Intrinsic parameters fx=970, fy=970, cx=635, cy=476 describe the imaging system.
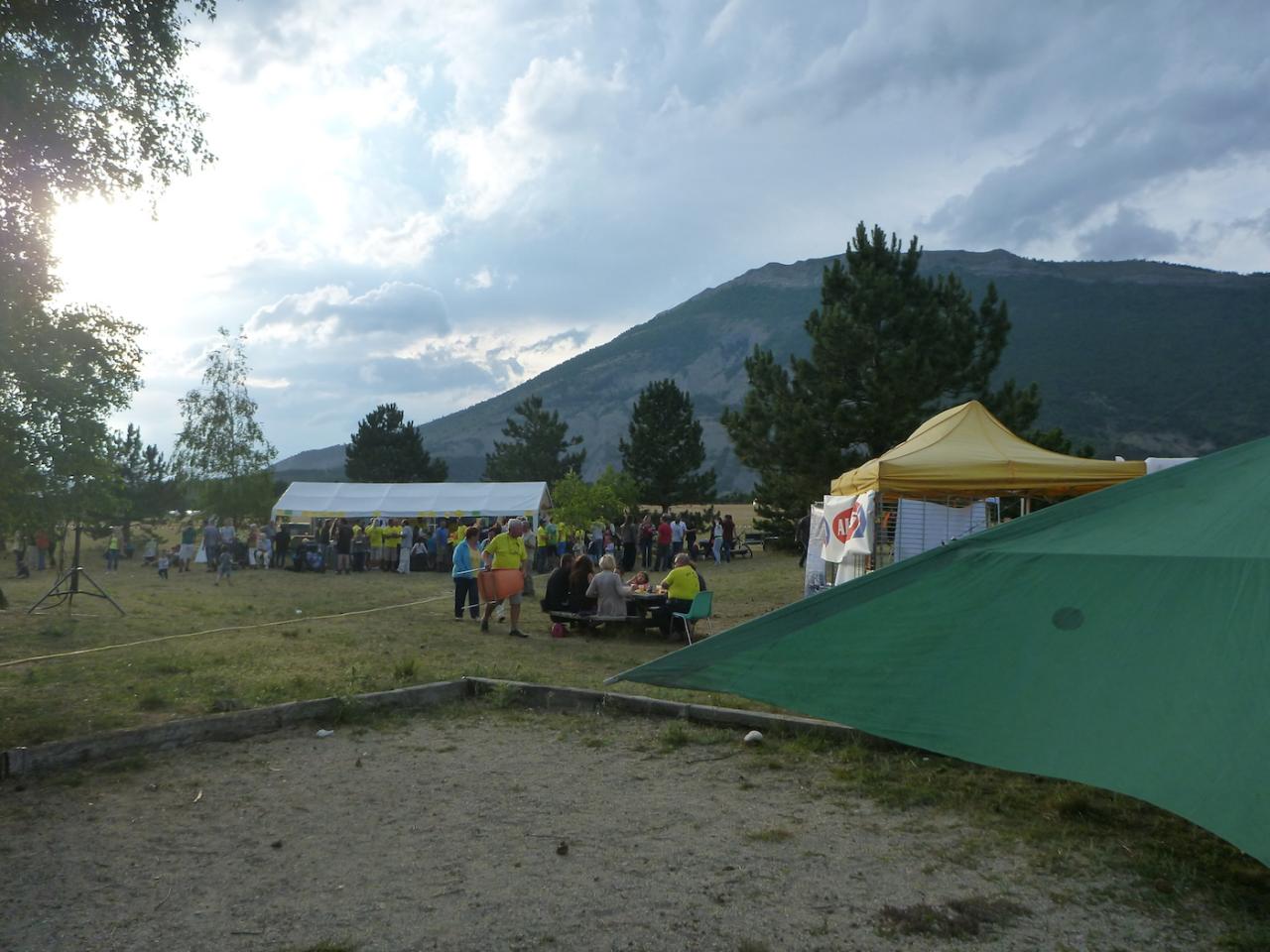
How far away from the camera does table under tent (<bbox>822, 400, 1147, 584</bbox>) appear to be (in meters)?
12.1

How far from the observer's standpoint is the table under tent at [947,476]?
39.8 ft

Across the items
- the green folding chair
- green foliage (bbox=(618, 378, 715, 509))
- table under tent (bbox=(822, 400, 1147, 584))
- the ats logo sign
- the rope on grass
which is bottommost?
the rope on grass

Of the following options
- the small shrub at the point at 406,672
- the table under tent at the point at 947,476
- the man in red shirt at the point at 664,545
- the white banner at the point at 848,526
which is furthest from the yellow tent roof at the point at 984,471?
the man in red shirt at the point at 664,545

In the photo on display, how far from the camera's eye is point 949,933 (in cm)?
376

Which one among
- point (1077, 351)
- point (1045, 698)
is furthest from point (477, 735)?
point (1077, 351)

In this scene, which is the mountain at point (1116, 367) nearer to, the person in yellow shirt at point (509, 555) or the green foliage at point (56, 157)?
the person in yellow shirt at point (509, 555)

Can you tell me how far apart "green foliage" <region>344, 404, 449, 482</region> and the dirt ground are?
191ft

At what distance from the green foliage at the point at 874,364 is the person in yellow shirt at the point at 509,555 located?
15.9 m

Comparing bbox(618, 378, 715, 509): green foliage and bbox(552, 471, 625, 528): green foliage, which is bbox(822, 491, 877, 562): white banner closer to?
bbox(552, 471, 625, 528): green foliage

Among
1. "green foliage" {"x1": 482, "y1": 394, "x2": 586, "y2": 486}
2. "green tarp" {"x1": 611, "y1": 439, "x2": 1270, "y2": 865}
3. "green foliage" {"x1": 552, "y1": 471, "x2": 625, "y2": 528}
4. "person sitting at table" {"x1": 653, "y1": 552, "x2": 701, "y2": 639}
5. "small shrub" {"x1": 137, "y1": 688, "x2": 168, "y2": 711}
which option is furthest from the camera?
"green foliage" {"x1": 482, "y1": 394, "x2": 586, "y2": 486}

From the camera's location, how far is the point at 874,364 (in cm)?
2833

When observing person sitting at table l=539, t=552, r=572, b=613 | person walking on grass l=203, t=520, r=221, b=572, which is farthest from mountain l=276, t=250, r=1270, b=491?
person sitting at table l=539, t=552, r=572, b=613

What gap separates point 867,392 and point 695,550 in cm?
859

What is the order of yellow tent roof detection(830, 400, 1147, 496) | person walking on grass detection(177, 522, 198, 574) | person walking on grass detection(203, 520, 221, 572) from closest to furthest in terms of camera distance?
yellow tent roof detection(830, 400, 1147, 496) → person walking on grass detection(203, 520, 221, 572) → person walking on grass detection(177, 522, 198, 574)
